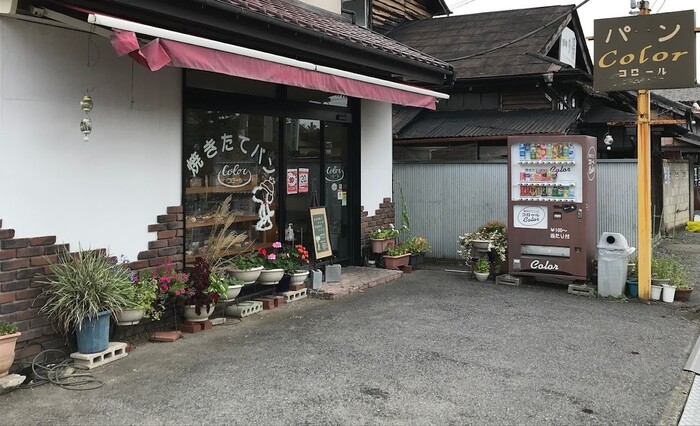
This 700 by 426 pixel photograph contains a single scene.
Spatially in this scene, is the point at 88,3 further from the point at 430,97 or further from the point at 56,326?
the point at 430,97

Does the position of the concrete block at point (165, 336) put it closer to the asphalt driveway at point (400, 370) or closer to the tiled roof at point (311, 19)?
the asphalt driveway at point (400, 370)

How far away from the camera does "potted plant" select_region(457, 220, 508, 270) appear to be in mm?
9398

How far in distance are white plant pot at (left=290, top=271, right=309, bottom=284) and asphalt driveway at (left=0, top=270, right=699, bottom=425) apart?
18.5 inches

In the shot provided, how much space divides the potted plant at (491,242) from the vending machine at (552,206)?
221mm

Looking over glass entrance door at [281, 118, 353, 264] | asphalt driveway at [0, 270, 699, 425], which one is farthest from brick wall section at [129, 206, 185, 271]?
glass entrance door at [281, 118, 353, 264]

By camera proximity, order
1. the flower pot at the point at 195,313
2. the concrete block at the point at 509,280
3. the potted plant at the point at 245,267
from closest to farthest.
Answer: the flower pot at the point at 195,313 < the potted plant at the point at 245,267 < the concrete block at the point at 509,280

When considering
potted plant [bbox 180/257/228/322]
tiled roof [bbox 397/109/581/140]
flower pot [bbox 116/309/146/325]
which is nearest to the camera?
flower pot [bbox 116/309/146/325]

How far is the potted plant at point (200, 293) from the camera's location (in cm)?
618

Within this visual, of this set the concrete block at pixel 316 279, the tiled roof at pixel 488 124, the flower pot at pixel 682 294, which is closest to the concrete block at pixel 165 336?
the concrete block at pixel 316 279

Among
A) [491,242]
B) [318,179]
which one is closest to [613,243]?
[491,242]

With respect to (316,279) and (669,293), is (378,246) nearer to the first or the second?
(316,279)

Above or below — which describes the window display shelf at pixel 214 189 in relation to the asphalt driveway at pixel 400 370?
above

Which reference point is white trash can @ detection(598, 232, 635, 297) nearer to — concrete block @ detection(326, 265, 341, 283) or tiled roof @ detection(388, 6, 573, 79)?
concrete block @ detection(326, 265, 341, 283)

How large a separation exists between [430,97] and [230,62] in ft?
13.5
